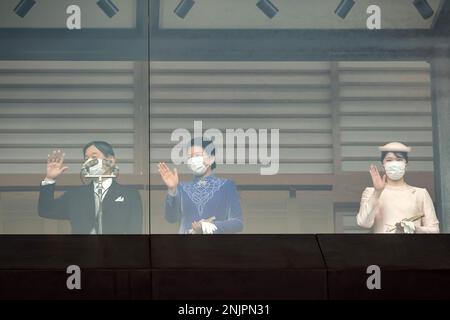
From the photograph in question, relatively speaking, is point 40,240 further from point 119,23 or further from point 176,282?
point 119,23

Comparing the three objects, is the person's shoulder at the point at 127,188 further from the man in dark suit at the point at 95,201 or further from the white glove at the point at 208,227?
the white glove at the point at 208,227

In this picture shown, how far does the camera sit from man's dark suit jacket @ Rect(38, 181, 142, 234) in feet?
23.3

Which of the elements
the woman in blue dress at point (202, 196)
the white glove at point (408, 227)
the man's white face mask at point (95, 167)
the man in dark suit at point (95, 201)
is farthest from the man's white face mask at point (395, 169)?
the man's white face mask at point (95, 167)

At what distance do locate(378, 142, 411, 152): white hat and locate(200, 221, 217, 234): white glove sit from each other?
0.93 meters

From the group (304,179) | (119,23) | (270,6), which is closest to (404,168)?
(304,179)

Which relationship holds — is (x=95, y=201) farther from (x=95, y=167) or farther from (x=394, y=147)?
(x=394, y=147)

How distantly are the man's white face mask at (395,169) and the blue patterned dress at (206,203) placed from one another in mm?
776

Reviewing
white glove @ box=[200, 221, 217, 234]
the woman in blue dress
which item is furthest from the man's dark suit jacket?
white glove @ box=[200, 221, 217, 234]

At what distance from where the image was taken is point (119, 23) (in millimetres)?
7227

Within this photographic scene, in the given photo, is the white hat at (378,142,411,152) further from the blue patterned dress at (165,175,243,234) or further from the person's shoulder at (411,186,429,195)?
the blue patterned dress at (165,175,243,234)

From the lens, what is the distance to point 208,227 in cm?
711

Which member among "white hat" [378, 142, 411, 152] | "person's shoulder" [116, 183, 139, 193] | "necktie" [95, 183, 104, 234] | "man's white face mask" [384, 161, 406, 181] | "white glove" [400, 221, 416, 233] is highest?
"white hat" [378, 142, 411, 152]

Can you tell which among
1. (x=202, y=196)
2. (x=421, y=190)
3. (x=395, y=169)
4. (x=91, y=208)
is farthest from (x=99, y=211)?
(x=421, y=190)

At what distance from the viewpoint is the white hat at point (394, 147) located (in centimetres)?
716
